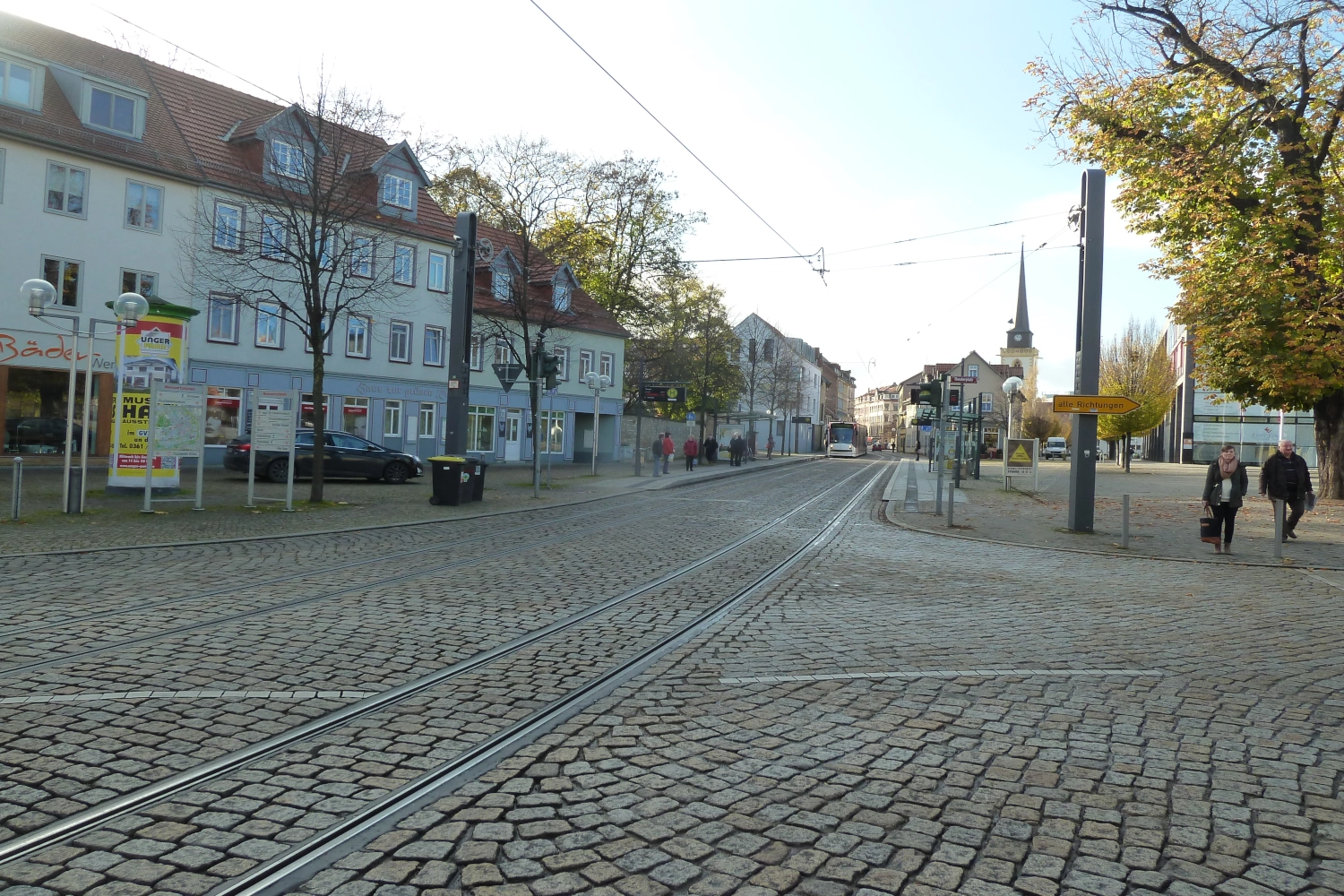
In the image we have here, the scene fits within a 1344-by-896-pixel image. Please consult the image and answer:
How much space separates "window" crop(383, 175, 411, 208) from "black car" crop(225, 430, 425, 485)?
11398mm

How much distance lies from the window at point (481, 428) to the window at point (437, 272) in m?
5.08

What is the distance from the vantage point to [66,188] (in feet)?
86.3

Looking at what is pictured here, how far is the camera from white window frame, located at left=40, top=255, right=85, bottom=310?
26.0 metres

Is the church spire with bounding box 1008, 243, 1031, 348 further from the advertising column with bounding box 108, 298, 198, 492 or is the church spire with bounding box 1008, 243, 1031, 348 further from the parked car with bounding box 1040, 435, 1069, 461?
the advertising column with bounding box 108, 298, 198, 492

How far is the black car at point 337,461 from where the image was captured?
24.2 metres

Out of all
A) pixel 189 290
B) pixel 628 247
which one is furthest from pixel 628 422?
pixel 189 290

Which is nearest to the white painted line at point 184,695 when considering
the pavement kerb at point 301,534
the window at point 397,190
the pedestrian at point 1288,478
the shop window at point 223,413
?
the pavement kerb at point 301,534

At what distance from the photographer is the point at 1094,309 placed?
55.4ft

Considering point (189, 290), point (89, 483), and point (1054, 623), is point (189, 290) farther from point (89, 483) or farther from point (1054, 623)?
point (1054, 623)

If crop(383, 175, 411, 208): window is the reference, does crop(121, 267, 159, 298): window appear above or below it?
below

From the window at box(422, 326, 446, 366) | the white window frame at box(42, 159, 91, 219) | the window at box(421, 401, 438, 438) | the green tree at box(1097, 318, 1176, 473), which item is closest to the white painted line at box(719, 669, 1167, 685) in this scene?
the white window frame at box(42, 159, 91, 219)

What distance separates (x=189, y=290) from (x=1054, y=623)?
27564 millimetres

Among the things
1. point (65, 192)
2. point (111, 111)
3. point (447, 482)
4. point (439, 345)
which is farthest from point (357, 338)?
point (447, 482)

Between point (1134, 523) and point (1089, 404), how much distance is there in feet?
17.6
